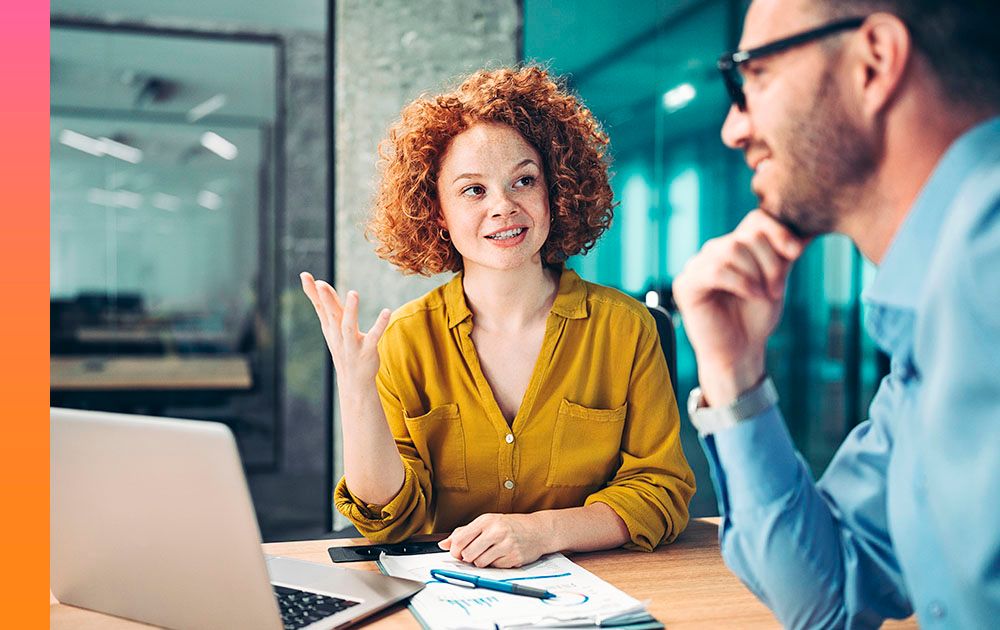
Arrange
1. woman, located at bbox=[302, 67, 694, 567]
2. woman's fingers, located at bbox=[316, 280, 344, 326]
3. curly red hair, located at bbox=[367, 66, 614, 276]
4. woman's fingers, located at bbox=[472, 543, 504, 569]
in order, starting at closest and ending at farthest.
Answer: woman's fingers, located at bbox=[472, 543, 504, 569], woman's fingers, located at bbox=[316, 280, 344, 326], woman, located at bbox=[302, 67, 694, 567], curly red hair, located at bbox=[367, 66, 614, 276]

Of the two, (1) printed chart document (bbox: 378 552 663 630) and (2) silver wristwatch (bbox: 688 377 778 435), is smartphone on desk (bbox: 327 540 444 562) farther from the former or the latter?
(2) silver wristwatch (bbox: 688 377 778 435)

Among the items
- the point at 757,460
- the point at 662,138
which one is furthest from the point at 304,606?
the point at 662,138

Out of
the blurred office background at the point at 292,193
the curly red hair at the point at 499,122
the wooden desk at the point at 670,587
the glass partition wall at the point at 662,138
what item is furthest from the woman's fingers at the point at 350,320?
the glass partition wall at the point at 662,138

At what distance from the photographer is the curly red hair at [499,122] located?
1.86m

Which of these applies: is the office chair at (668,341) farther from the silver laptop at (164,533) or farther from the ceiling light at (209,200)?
the ceiling light at (209,200)

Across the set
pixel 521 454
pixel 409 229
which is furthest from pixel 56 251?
pixel 521 454

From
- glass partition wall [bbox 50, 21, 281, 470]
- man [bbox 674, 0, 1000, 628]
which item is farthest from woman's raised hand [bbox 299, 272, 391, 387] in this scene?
glass partition wall [bbox 50, 21, 281, 470]

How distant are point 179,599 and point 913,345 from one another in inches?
34.2

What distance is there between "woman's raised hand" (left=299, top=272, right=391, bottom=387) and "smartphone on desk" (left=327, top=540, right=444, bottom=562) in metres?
0.26

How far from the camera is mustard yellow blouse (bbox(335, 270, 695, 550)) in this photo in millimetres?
1692

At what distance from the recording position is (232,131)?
475 cm

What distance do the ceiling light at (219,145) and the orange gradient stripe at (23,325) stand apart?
8.87ft

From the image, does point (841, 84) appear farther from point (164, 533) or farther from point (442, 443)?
point (442, 443)

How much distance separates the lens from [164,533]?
103 cm
